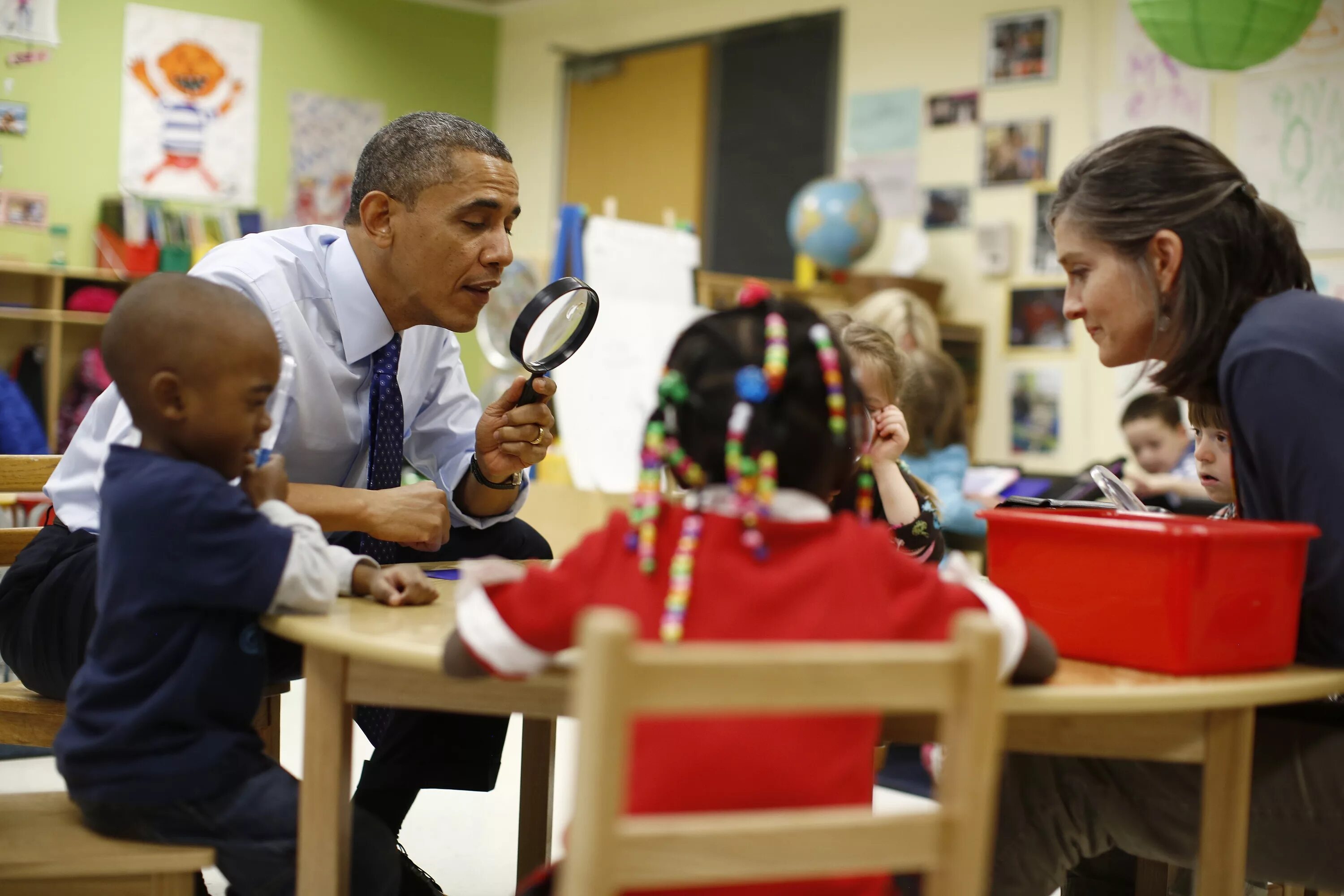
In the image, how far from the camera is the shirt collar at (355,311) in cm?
214

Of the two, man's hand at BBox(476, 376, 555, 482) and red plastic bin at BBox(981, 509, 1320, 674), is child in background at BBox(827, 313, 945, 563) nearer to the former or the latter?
man's hand at BBox(476, 376, 555, 482)

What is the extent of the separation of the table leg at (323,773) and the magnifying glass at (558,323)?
2.36 feet

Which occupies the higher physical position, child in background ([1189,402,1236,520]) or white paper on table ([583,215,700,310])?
white paper on table ([583,215,700,310])

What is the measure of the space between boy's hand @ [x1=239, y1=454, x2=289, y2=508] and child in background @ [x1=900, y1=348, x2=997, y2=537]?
225 cm

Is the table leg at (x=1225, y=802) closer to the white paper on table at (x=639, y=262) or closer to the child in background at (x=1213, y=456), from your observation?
the child in background at (x=1213, y=456)

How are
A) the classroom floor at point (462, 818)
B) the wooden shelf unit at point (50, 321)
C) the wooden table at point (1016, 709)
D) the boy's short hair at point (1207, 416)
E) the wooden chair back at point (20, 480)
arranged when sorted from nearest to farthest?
1. the wooden table at point (1016, 709)
2. the boy's short hair at point (1207, 416)
3. the wooden chair back at point (20, 480)
4. the classroom floor at point (462, 818)
5. the wooden shelf unit at point (50, 321)

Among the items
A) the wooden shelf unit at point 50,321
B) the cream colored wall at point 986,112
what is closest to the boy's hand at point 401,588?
the cream colored wall at point 986,112

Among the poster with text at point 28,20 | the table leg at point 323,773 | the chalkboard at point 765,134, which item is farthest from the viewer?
the chalkboard at point 765,134

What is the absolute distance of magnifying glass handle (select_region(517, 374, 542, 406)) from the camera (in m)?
2.05

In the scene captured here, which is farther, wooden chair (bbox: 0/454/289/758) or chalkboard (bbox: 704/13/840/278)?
chalkboard (bbox: 704/13/840/278)

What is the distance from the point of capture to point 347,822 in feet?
4.66

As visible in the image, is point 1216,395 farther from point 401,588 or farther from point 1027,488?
point 1027,488

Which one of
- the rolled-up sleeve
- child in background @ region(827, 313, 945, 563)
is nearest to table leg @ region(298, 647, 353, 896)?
the rolled-up sleeve

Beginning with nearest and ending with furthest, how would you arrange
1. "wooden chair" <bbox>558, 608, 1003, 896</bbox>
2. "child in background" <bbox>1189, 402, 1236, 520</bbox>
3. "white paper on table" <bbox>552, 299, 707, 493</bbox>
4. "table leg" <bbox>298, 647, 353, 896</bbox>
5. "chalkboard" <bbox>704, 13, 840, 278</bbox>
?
"wooden chair" <bbox>558, 608, 1003, 896</bbox>
"table leg" <bbox>298, 647, 353, 896</bbox>
"child in background" <bbox>1189, 402, 1236, 520</bbox>
"white paper on table" <bbox>552, 299, 707, 493</bbox>
"chalkboard" <bbox>704, 13, 840, 278</bbox>
